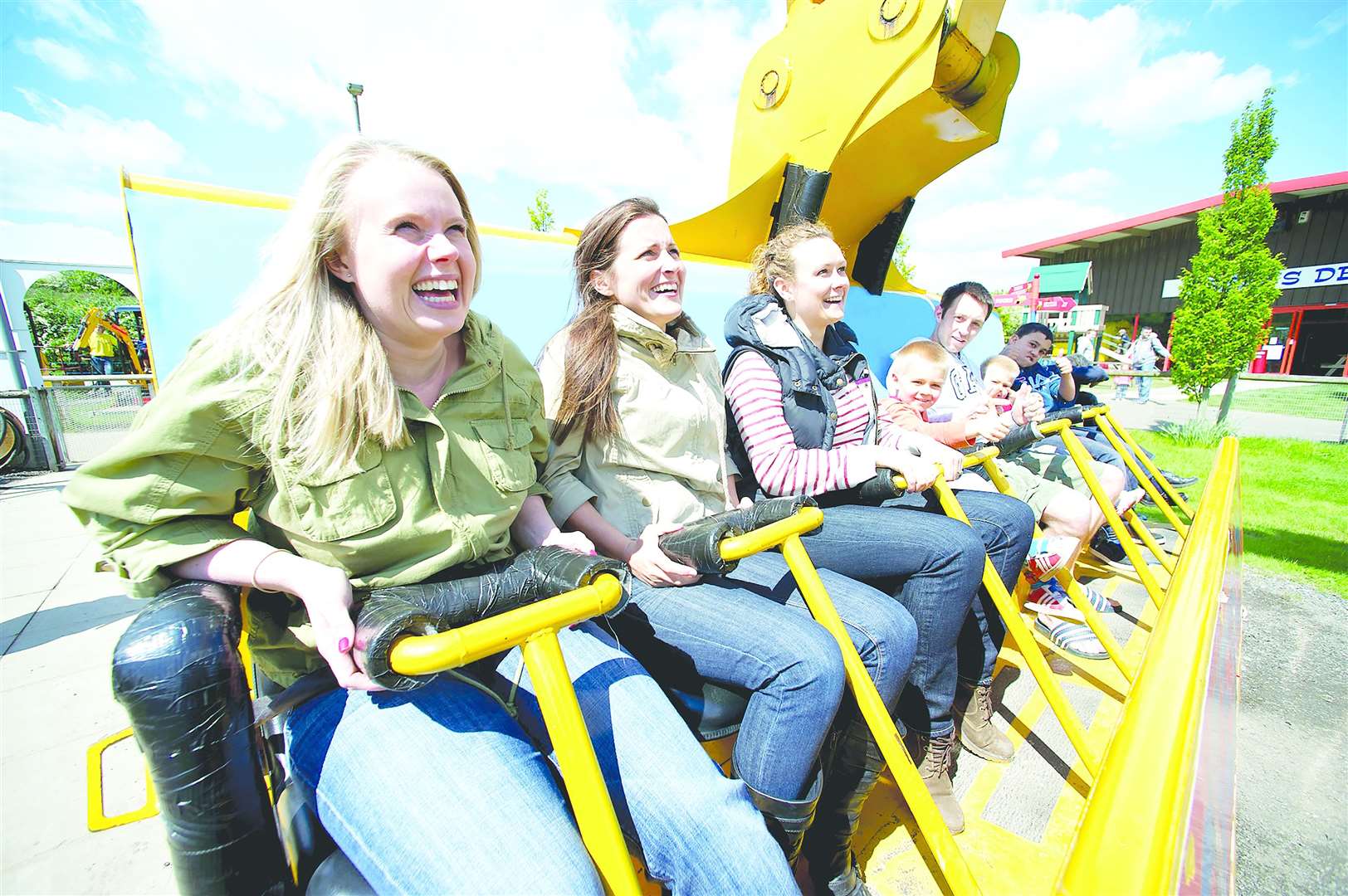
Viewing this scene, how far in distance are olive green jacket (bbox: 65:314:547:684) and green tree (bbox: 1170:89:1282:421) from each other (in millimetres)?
12147

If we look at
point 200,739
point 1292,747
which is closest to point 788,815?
point 200,739

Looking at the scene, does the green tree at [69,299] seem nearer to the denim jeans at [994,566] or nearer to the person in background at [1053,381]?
the person in background at [1053,381]

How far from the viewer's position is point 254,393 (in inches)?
45.4

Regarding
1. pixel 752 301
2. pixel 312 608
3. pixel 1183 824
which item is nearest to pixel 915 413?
pixel 752 301

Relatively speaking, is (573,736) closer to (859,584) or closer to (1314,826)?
(859,584)


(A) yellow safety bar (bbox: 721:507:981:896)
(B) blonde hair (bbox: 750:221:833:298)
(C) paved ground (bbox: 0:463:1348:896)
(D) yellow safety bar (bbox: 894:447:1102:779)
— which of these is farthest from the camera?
(B) blonde hair (bbox: 750:221:833:298)

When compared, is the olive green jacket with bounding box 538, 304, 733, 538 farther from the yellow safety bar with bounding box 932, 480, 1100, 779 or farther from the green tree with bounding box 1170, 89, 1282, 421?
the green tree with bounding box 1170, 89, 1282, 421

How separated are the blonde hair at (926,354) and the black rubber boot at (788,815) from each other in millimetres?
2080

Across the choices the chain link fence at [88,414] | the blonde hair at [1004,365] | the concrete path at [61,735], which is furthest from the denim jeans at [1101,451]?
the chain link fence at [88,414]

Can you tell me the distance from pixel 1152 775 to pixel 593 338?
5.12 ft

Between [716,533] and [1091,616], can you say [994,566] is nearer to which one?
[1091,616]

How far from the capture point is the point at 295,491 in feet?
3.92

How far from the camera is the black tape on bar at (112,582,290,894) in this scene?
0.89 m

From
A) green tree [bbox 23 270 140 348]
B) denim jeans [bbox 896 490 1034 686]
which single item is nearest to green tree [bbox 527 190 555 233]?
denim jeans [bbox 896 490 1034 686]
